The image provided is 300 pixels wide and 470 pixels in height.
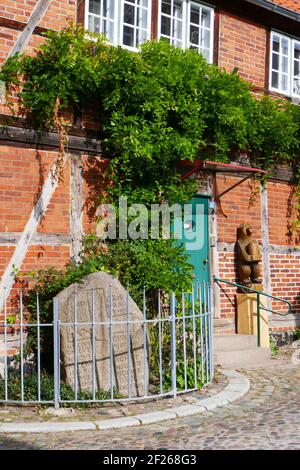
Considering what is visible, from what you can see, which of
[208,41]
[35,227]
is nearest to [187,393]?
[35,227]

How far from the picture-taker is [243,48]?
10477 mm

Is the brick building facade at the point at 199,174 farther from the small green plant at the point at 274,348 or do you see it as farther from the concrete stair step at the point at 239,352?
the concrete stair step at the point at 239,352

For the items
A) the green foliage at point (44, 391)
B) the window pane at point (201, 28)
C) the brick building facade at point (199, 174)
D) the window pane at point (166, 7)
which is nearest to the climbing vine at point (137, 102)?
the brick building facade at point (199, 174)

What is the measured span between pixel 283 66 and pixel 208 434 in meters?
7.90

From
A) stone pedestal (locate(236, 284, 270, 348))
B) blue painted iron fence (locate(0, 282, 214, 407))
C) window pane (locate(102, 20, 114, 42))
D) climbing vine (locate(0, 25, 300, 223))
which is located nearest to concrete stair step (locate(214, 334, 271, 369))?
stone pedestal (locate(236, 284, 270, 348))

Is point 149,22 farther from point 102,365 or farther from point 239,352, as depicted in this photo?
point 102,365

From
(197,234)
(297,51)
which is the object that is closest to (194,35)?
(297,51)

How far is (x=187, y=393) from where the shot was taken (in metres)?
6.89

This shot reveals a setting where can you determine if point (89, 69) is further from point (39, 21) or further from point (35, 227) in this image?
point (35, 227)

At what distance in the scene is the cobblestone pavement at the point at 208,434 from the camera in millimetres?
5059

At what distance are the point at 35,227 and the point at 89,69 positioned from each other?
2.14 meters

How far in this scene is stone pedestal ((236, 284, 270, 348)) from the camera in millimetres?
9688

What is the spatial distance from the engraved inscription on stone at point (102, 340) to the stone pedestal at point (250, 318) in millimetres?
3472

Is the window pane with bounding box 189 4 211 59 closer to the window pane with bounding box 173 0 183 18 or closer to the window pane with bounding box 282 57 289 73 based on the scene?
the window pane with bounding box 173 0 183 18
